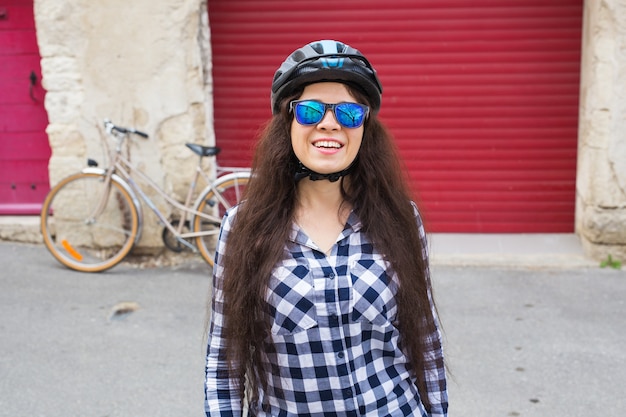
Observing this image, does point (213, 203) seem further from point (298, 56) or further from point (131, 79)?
point (298, 56)

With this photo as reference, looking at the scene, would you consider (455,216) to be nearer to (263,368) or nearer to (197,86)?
(197,86)

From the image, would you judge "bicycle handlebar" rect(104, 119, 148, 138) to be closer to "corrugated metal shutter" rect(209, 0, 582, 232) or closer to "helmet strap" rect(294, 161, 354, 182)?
"corrugated metal shutter" rect(209, 0, 582, 232)

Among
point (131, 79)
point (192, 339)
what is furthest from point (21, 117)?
point (192, 339)

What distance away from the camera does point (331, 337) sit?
1820 mm

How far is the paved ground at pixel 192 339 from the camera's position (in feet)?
13.1

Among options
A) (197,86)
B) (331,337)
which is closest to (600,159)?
(197,86)

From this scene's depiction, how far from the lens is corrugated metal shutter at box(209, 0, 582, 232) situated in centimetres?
639

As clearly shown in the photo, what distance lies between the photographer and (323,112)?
1860 millimetres

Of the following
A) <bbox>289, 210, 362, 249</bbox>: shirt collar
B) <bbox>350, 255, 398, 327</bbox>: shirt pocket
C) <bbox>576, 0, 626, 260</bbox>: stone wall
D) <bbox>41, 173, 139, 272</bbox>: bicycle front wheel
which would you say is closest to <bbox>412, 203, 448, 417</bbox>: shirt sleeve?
<bbox>350, 255, 398, 327</bbox>: shirt pocket

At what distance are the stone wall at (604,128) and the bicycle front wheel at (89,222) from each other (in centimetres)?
359

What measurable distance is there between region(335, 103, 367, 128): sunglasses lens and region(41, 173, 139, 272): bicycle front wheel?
429cm

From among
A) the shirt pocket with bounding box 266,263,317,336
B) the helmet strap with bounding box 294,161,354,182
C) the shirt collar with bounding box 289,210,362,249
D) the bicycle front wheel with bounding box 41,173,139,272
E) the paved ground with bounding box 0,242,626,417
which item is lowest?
the paved ground with bounding box 0,242,626,417

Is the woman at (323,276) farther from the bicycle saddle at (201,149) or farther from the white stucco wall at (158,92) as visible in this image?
the white stucco wall at (158,92)

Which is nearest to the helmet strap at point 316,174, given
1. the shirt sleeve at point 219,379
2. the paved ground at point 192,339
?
the shirt sleeve at point 219,379
